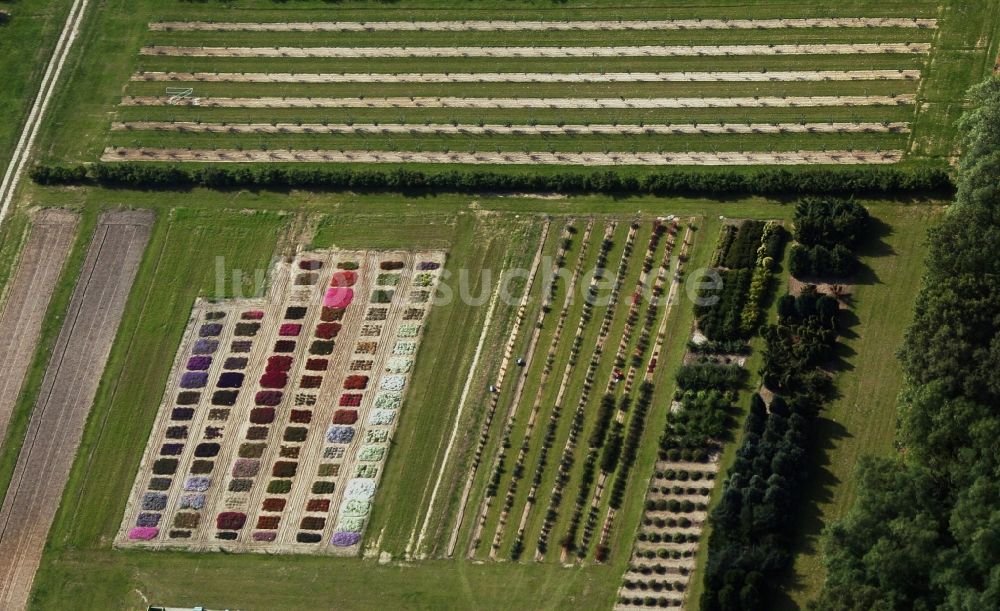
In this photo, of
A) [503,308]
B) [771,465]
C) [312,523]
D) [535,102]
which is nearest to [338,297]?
[503,308]

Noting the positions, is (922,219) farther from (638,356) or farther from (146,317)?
(146,317)

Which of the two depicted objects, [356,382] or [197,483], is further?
[356,382]

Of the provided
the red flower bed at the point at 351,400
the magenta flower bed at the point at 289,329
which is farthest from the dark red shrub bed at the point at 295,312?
the red flower bed at the point at 351,400

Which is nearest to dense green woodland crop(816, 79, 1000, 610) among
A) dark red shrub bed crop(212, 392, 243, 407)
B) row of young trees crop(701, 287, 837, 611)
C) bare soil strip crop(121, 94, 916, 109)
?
row of young trees crop(701, 287, 837, 611)

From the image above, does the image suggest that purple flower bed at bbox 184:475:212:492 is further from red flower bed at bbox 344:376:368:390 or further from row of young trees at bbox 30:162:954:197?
row of young trees at bbox 30:162:954:197

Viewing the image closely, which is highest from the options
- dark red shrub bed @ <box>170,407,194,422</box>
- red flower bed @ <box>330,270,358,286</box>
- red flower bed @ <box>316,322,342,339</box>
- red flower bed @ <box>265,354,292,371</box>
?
red flower bed @ <box>330,270,358,286</box>

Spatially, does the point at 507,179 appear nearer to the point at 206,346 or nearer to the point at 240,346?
the point at 240,346

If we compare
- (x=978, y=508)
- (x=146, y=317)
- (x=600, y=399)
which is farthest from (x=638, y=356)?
(x=146, y=317)
